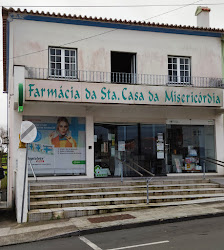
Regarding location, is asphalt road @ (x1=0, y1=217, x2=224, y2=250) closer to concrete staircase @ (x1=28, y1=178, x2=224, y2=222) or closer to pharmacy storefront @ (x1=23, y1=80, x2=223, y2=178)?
concrete staircase @ (x1=28, y1=178, x2=224, y2=222)

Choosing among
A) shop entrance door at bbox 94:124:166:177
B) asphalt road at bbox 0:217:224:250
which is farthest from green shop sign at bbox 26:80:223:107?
asphalt road at bbox 0:217:224:250

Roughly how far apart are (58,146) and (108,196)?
3.37m

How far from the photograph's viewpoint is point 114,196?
36.0 ft

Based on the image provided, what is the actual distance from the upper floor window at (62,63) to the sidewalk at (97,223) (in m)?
5.95

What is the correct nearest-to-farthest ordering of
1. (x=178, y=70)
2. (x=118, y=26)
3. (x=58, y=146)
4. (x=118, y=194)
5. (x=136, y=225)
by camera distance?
(x=136, y=225) → (x=118, y=194) → (x=58, y=146) → (x=118, y=26) → (x=178, y=70)

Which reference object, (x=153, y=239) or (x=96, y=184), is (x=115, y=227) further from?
(x=96, y=184)

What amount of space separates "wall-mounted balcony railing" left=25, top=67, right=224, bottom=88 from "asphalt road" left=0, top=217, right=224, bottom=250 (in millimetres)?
6729

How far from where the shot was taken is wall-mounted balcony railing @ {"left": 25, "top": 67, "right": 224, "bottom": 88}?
1282cm

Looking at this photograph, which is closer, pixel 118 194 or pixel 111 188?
pixel 118 194

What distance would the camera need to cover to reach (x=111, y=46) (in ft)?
45.2

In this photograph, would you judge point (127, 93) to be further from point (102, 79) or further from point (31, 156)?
point (31, 156)

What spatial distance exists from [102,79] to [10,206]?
20.1 feet

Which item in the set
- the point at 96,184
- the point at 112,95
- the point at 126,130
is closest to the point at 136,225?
the point at 96,184

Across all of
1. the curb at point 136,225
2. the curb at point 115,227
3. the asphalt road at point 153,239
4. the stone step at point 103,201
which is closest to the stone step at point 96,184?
the stone step at point 103,201
